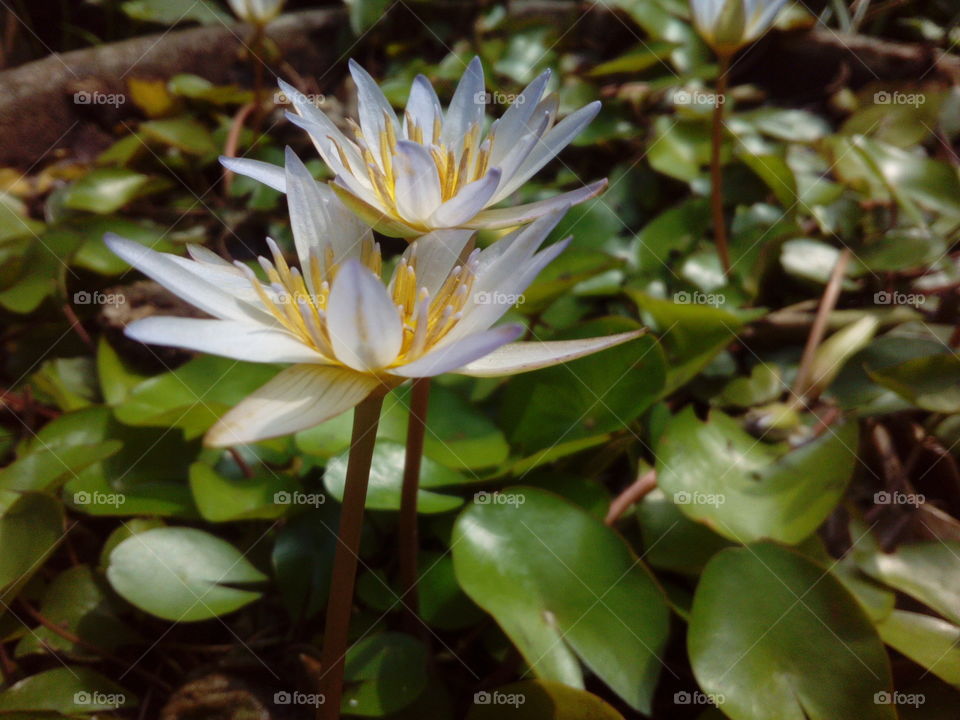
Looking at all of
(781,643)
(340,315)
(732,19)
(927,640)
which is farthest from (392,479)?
(732,19)

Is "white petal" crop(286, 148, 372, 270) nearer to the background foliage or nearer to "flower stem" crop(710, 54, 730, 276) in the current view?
the background foliage

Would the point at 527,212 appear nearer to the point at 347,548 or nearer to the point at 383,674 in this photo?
the point at 347,548

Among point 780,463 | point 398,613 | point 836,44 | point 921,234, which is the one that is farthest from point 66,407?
point 836,44

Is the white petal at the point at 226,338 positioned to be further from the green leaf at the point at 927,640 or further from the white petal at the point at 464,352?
the green leaf at the point at 927,640

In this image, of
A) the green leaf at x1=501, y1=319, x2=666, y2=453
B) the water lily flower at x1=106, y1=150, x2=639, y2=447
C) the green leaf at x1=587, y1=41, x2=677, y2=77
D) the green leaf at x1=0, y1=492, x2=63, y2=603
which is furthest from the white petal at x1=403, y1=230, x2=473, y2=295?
the green leaf at x1=587, y1=41, x2=677, y2=77

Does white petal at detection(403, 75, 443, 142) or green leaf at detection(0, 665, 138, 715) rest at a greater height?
white petal at detection(403, 75, 443, 142)

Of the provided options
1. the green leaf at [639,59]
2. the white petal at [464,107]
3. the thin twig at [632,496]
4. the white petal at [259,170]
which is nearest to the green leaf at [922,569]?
the thin twig at [632,496]

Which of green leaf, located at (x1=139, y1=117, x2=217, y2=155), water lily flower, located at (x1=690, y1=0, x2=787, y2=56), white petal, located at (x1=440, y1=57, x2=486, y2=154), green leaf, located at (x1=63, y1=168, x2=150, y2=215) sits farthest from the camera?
green leaf, located at (x1=139, y1=117, x2=217, y2=155)
